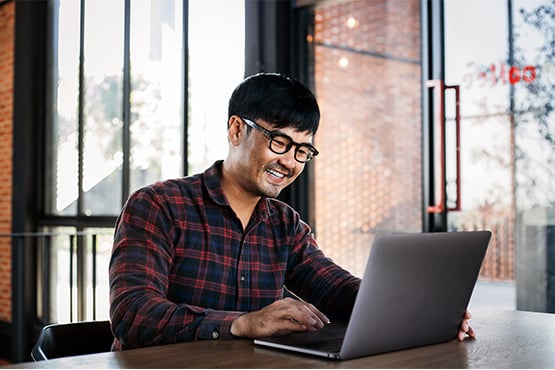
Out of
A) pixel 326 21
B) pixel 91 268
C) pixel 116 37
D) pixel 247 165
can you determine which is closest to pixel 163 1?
pixel 116 37

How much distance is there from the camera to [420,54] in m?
Answer: 3.81

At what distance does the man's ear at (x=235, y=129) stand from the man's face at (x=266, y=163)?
0.02 meters

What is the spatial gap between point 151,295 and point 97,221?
3872 millimetres

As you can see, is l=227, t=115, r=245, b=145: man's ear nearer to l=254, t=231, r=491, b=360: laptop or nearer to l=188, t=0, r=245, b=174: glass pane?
l=254, t=231, r=491, b=360: laptop

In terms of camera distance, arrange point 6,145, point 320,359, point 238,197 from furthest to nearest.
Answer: point 6,145
point 238,197
point 320,359

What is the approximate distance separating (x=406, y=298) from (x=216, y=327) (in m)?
0.41

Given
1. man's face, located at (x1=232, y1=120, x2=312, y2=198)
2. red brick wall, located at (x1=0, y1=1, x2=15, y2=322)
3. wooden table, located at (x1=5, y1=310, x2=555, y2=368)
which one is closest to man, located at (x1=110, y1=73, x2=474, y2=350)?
man's face, located at (x1=232, y1=120, x2=312, y2=198)

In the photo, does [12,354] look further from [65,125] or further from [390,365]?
[390,365]

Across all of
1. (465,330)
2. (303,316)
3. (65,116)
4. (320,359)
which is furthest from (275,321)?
(65,116)

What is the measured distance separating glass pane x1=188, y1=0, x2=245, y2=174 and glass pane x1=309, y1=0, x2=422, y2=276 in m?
0.52

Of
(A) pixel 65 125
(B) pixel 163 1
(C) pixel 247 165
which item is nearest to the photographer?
(C) pixel 247 165

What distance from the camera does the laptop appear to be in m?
1.35

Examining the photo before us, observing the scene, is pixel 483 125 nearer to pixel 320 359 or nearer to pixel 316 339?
pixel 316 339

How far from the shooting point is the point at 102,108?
5.44 metres
